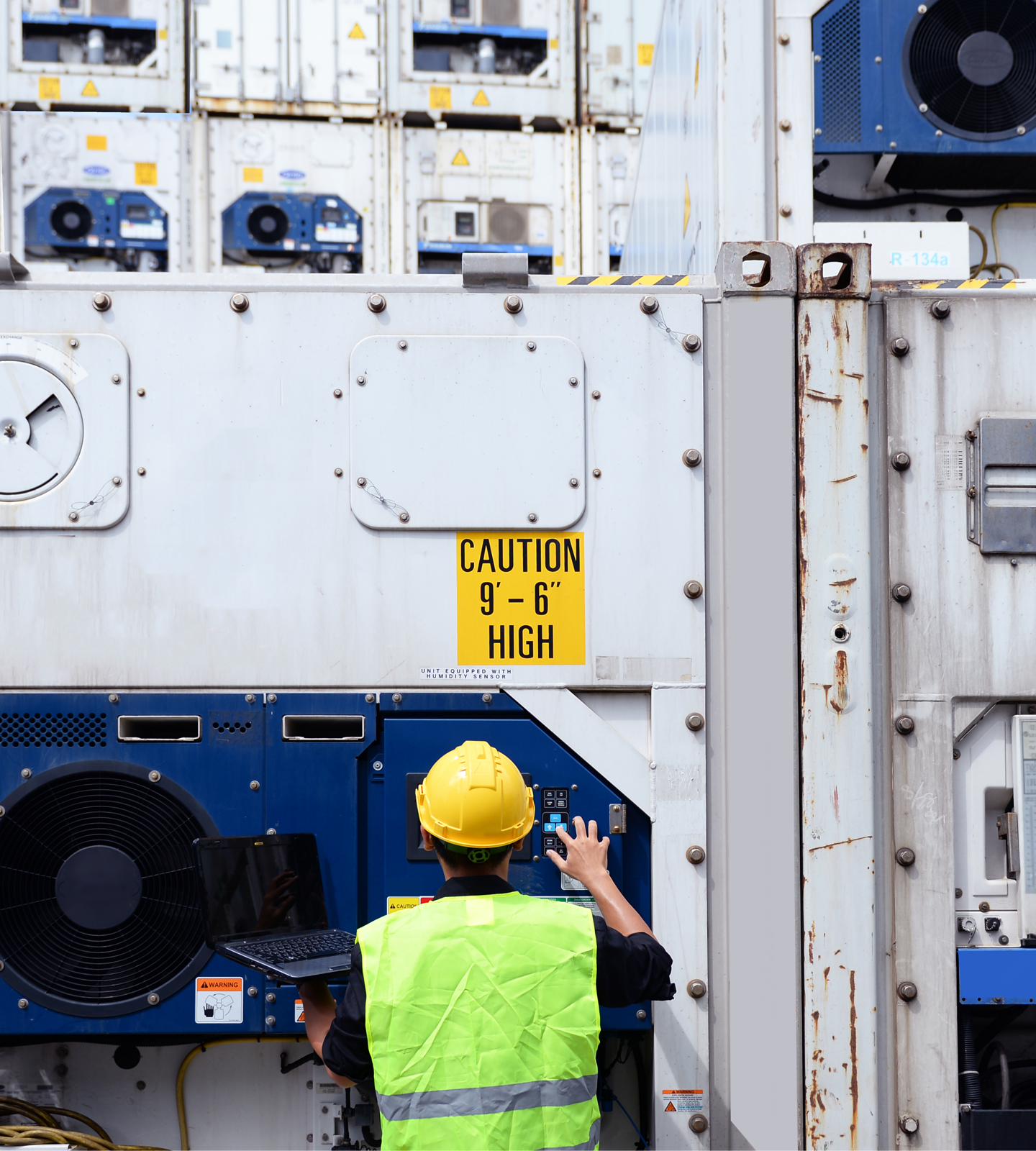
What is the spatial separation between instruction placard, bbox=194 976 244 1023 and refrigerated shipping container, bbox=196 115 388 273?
5365 millimetres

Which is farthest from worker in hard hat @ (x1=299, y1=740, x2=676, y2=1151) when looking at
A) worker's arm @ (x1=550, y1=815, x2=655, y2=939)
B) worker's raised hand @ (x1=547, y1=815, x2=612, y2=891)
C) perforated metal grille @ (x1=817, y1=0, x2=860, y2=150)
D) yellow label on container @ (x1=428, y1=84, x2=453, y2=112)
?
yellow label on container @ (x1=428, y1=84, x2=453, y2=112)

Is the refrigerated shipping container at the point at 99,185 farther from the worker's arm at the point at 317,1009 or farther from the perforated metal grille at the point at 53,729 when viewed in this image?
the worker's arm at the point at 317,1009

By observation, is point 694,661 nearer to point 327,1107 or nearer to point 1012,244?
point 327,1107

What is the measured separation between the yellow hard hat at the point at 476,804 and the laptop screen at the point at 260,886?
1.76ft

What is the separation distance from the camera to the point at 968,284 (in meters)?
2.30

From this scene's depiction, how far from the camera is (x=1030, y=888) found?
2.14m

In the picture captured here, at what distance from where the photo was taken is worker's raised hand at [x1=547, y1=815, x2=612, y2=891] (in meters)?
1.92

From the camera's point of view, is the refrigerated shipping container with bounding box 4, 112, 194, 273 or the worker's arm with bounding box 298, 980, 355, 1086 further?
the refrigerated shipping container with bounding box 4, 112, 194, 273

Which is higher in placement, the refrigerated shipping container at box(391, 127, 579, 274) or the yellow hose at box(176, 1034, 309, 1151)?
the refrigerated shipping container at box(391, 127, 579, 274)

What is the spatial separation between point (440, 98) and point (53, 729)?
595 cm

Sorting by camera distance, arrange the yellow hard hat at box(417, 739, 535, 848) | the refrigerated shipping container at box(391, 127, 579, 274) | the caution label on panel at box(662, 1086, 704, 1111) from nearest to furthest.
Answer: the yellow hard hat at box(417, 739, 535, 848) → the caution label on panel at box(662, 1086, 704, 1111) → the refrigerated shipping container at box(391, 127, 579, 274)

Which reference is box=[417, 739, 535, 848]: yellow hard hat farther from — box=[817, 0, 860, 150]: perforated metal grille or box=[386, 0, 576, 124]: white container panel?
box=[386, 0, 576, 124]: white container panel

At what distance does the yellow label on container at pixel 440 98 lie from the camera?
6781 millimetres

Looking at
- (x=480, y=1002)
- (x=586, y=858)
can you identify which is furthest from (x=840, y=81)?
(x=480, y=1002)
